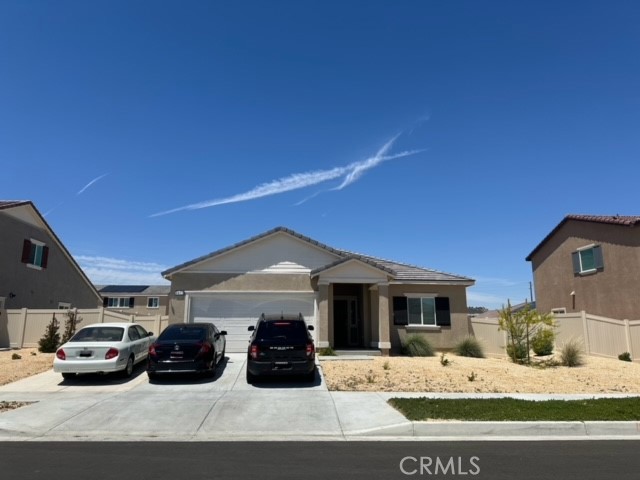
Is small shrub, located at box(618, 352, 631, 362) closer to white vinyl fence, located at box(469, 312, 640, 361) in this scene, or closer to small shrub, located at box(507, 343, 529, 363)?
white vinyl fence, located at box(469, 312, 640, 361)

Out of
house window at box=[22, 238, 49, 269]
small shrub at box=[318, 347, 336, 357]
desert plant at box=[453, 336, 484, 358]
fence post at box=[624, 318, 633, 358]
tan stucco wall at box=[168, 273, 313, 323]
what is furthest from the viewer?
house window at box=[22, 238, 49, 269]

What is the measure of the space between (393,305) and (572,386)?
8681 mm

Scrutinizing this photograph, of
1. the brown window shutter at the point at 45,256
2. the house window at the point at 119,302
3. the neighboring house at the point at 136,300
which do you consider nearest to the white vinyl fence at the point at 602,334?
the brown window shutter at the point at 45,256

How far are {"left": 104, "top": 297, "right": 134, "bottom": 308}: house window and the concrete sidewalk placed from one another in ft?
144

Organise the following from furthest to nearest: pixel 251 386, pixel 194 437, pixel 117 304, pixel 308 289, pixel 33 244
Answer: pixel 117 304 < pixel 33 244 < pixel 308 289 < pixel 251 386 < pixel 194 437

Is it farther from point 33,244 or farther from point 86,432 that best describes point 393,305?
point 33,244

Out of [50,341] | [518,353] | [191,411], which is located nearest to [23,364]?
[50,341]

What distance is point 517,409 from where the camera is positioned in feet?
32.6

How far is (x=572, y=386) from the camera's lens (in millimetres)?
13891

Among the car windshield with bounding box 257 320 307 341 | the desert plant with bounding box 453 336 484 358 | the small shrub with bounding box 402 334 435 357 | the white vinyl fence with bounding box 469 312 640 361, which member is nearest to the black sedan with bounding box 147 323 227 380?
the car windshield with bounding box 257 320 307 341

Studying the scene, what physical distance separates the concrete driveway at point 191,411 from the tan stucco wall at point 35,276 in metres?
13.4

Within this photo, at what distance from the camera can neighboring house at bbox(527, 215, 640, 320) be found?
22781mm
